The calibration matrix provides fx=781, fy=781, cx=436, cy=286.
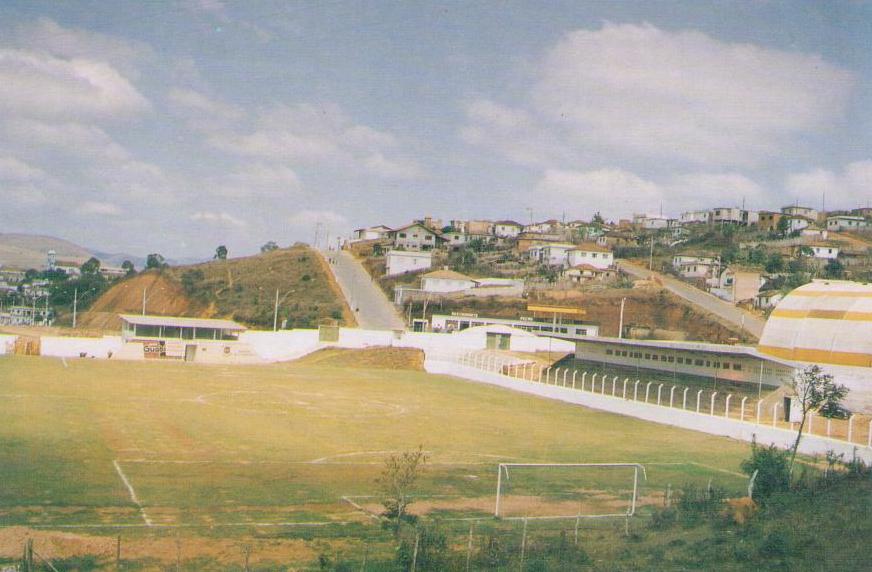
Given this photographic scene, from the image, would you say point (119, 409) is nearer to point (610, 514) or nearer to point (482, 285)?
point (610, 514)

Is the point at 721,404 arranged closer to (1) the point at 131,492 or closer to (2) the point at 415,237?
(1) the point at 131,492

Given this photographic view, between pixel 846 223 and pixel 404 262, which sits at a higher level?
pixel 846 223

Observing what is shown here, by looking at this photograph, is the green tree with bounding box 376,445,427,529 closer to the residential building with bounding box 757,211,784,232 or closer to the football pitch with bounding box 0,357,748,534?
the football pitch with bounding box 0,357,748,534

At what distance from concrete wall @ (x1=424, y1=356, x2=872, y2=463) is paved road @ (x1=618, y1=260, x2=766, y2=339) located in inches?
1004

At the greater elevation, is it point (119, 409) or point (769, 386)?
point (769, 386)

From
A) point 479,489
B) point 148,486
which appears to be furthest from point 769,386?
point 148,486

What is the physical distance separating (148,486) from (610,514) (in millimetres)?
10309

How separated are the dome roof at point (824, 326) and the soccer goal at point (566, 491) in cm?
917

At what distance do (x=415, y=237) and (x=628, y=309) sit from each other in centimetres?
4732

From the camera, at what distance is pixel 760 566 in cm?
1143

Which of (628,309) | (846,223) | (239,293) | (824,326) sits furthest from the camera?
(846,223)

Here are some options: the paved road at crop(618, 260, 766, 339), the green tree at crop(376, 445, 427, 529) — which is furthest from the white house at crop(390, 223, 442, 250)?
the green tree at crop(376, 445, 427, 529)

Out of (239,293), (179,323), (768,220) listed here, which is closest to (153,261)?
(239,293)

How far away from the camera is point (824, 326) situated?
27.7 metres
